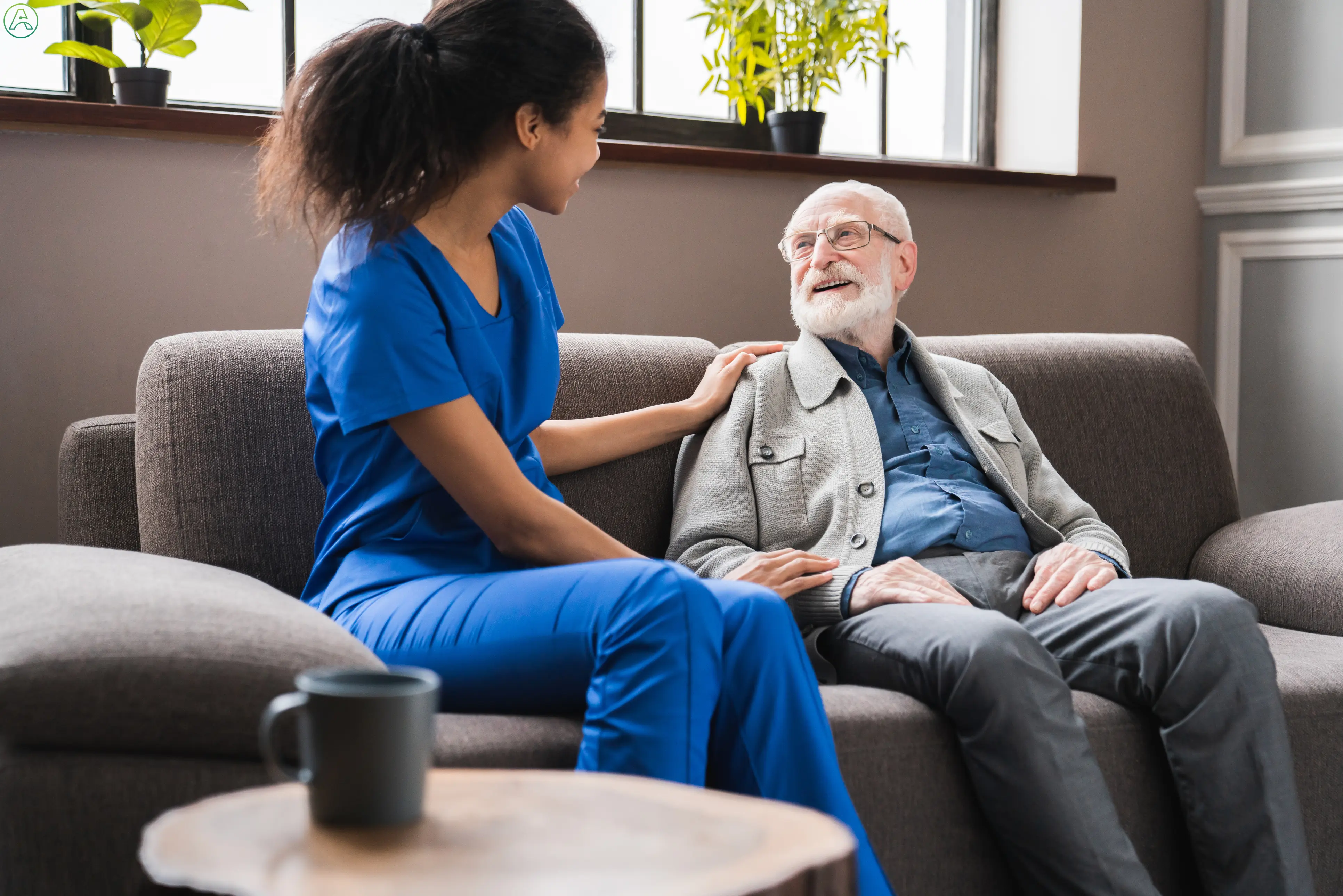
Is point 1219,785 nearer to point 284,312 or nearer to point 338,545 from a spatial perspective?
point 338,545

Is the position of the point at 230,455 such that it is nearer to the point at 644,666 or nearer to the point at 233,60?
the point at 644,666

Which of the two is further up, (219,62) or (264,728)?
(219,62)

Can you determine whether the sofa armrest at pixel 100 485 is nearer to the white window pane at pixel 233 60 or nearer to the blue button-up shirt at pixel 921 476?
the white window pane at pixel 233 60

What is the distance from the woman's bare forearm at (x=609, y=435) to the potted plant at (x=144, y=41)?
91cm

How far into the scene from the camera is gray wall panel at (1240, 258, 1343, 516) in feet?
9.35

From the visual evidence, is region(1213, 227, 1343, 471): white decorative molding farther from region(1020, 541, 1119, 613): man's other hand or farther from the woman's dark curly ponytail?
the woman's dark curly ponytail

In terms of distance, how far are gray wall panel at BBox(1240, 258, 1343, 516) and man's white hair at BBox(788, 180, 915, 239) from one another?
135cm

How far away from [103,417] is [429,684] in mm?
1211

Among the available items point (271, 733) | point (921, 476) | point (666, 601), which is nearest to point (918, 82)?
point (921, 476)

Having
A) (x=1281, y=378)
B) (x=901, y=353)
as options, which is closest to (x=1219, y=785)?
(x=901, y=353)

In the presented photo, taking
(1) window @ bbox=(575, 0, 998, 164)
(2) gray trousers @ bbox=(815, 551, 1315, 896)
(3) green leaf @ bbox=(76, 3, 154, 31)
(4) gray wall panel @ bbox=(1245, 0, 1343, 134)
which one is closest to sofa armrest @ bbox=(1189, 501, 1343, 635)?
(2) gray trousers @ bbox=(815, 551, 1315, 896)

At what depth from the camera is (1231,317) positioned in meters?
3.04

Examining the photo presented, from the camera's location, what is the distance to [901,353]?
199 cm

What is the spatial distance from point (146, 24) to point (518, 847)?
5.72 ft
